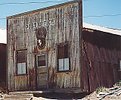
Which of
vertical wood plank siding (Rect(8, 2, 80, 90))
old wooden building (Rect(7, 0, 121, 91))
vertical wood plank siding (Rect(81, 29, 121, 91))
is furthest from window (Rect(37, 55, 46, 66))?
vertical wood plank siding (Rect(81, 29, 121, 91))

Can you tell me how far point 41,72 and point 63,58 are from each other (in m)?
2.21

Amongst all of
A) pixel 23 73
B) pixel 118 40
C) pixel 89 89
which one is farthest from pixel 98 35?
pixel 23 73

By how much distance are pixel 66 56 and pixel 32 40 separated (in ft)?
11.0

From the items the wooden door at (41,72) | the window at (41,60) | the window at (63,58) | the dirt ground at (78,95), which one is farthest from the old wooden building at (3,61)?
the window at (63,58)

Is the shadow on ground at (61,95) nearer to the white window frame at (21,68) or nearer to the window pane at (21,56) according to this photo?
the white window frame at (21,68)

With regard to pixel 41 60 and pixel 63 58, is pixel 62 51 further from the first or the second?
pixel 41 60

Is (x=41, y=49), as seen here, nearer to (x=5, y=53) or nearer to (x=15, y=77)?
(x=15, y=77)

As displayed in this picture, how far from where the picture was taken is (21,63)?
931 inches

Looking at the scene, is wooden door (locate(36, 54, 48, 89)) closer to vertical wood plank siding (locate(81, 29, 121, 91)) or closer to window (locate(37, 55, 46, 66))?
window (locate(37, 55, 46, 66))

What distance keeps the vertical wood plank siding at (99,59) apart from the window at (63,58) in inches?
46.6

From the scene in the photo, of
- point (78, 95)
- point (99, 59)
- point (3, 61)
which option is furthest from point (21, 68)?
point (99, 59)

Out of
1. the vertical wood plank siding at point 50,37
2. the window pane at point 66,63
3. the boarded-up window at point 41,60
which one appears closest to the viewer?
the vertical wood plank siding at point 50,37

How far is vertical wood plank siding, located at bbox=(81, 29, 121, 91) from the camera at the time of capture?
805 inches

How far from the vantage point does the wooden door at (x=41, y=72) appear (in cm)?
2217
